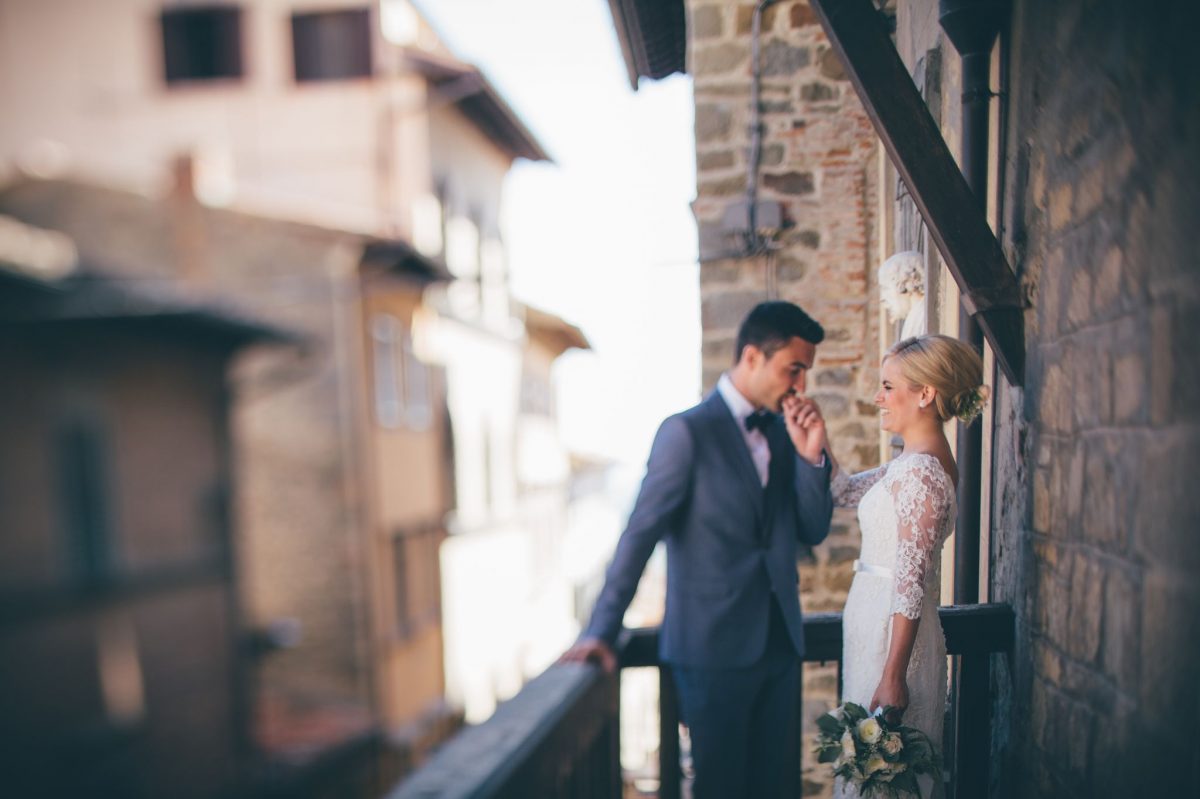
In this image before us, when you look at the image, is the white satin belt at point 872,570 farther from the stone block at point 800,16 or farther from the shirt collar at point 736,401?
the stone block at point 800,16

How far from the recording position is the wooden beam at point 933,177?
2.19 meters

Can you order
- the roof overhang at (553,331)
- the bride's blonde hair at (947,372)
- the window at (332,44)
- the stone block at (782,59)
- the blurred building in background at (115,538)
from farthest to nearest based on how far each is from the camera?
the roof overhang at (553,331) → the window at (332,44) → the blurred building in background at (115,538) → the stone block at (782,59) → the bride's blonde hair at (947,372)

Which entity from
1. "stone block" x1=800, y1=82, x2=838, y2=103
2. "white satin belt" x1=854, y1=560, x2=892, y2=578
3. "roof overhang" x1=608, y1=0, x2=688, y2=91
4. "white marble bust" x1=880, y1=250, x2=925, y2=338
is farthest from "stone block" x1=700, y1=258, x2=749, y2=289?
"white satin belt" x1=854, y1=560, x2=892, y2=578

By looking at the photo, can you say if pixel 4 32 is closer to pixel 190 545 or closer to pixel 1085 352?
pixel 190 545

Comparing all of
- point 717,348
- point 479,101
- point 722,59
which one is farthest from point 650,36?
point 479,101

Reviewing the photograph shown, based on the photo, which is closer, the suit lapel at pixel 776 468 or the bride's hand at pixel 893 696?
the bride's hand at pixel 893 696

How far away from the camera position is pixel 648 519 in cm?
213

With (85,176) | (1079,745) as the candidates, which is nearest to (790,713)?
(1079,745)

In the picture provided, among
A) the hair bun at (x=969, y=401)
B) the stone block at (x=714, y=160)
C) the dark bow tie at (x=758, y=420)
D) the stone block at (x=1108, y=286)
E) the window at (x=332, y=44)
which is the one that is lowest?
the dark bow tie at (x=758, y=420)

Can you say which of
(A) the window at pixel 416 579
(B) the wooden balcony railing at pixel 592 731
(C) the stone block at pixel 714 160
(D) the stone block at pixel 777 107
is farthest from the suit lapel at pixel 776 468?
(A) the window at pixel 416 579

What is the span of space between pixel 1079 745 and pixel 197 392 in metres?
8.68

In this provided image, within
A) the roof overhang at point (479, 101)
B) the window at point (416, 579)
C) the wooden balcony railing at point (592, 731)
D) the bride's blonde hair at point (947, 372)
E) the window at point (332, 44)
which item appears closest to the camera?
the wooden balcony railing at point (592, 731)

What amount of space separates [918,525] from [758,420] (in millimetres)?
475

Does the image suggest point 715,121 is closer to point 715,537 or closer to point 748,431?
point 748,431
